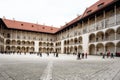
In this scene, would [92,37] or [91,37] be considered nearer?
[92,37]

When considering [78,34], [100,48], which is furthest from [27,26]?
[100,48]

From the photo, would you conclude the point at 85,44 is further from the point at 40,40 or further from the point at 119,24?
the point at 40,40

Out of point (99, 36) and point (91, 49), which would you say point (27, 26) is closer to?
point (91, 49)

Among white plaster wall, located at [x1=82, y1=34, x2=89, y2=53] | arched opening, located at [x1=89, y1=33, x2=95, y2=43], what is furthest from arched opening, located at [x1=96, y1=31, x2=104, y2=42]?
white plaster wall, located at [x1=82, y1=34, x2=89, y2=53]

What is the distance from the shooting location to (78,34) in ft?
135

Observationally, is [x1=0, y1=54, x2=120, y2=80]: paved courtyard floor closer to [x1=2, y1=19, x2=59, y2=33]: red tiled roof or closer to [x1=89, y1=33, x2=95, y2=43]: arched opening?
[x1=89, y1=33, x2=95, y2=43]: arched opening

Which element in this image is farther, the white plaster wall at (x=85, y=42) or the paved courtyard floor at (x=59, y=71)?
the white plaster wall at (x=85, y=42)

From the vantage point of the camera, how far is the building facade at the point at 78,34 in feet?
94.1

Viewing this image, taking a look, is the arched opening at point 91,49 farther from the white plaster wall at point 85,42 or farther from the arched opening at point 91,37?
the arched opening at point 91,37

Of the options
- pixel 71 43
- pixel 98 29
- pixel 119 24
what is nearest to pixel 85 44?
pixel 98 29

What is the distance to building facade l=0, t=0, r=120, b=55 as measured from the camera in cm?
2867

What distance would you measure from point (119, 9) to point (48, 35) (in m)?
39.5

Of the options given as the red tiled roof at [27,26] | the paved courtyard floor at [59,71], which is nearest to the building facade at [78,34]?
the red tiled roof at [27,26]

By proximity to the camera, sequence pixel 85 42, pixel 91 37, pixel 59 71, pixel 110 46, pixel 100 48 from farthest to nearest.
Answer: pixel 85 42
pixel 91 37
pixel 100 48
pixel 110 46
pixel 59 71
